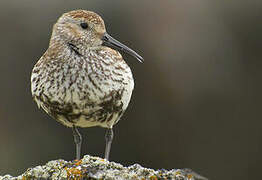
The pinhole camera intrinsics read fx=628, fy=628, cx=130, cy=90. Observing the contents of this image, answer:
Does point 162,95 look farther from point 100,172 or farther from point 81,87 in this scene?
point 100,172

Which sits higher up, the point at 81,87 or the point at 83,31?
the point at 83,31

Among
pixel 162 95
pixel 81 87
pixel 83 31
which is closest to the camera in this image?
pixel 81 87

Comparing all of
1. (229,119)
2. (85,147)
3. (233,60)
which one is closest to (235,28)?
(233,60)

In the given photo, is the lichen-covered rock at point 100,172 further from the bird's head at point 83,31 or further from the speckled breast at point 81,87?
the bird's head at point 83,31

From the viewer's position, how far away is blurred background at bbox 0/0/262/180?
1286cm

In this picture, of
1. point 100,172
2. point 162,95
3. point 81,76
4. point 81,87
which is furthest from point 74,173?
point 162,95

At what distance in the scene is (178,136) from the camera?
1295cm

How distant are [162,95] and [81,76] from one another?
4.83 m

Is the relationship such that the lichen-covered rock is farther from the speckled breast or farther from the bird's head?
the bird's head

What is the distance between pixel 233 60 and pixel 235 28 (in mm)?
710

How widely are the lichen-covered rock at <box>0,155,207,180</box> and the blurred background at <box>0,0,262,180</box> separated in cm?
564

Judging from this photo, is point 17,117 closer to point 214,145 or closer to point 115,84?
point 214,145

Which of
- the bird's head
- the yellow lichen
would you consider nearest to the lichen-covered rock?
the yellow lichen

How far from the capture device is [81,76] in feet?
27.3
